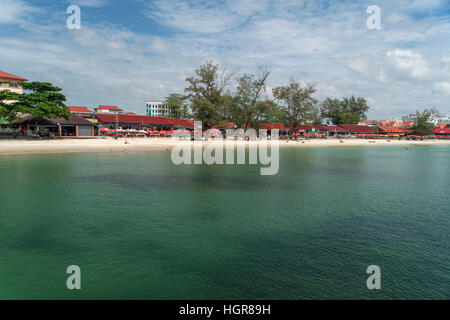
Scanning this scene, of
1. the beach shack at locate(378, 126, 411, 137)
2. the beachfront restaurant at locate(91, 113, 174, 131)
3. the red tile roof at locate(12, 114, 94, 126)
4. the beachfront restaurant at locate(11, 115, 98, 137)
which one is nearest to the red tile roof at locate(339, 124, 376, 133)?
the beach shack at locate(378, 126, 411, 137)

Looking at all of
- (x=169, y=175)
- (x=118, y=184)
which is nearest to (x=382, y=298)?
(x=118, y=184)

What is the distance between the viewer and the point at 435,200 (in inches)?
529

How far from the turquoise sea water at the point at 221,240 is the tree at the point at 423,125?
89.9 meters

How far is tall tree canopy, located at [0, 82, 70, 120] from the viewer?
35.8 meters

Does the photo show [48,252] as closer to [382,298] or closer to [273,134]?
[382,298]

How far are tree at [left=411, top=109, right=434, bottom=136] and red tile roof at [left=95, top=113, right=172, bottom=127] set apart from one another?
77.7 meters

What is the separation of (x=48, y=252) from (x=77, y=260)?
0.99 metres

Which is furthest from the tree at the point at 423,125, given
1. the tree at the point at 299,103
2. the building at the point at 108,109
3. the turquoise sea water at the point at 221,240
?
the building at the point at 108,109

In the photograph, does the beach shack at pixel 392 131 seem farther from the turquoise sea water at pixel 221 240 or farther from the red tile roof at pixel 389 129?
the turquoise sea water at pixel 221 240

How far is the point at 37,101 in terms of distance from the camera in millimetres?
38062

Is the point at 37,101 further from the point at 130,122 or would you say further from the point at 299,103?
the point at 299,103

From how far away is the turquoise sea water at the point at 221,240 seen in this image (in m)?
6.08

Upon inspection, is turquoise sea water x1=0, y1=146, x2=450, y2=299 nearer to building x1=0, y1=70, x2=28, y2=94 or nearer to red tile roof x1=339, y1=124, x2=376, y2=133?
building x1=0, y1=70, x2=28, y2=94

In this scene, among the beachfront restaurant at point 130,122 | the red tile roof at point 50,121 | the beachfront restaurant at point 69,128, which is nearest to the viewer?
the red tile roof at point 50,121
